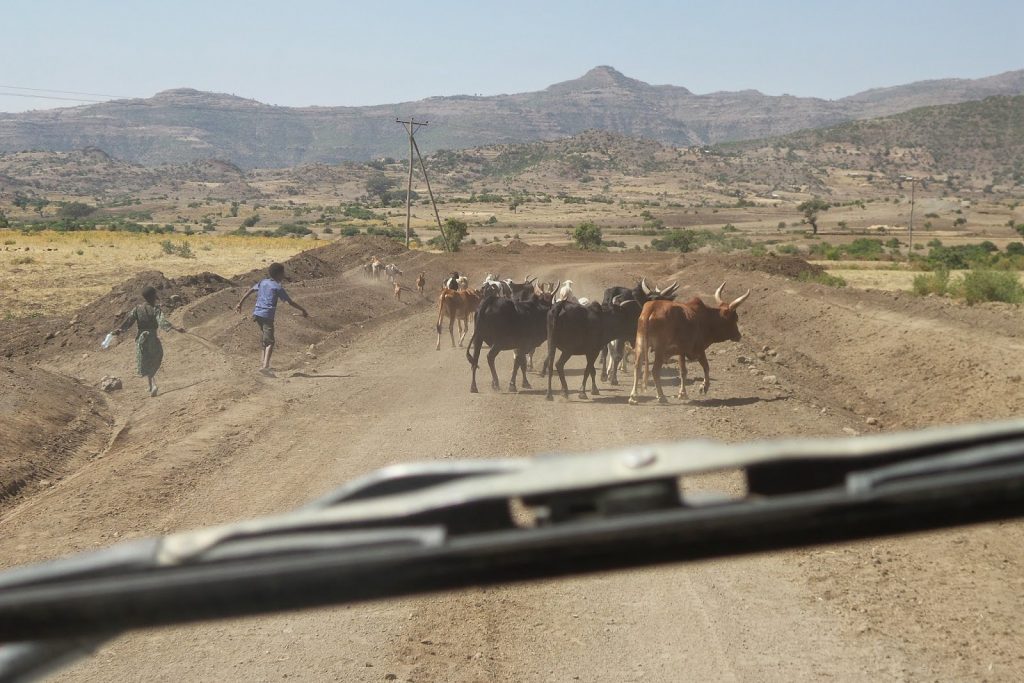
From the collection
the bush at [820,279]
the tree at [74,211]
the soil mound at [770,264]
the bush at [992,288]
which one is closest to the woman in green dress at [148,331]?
the bush at [992,288]

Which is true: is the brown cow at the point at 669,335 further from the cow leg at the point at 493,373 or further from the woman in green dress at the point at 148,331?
the woman in green dress at the point at 148,331

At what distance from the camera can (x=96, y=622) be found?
196cm

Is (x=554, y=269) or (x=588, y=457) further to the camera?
(x=554, y=269)

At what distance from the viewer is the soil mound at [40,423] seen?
11852mm

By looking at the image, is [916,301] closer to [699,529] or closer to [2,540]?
[2,540]

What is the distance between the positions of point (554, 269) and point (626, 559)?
42.0 m

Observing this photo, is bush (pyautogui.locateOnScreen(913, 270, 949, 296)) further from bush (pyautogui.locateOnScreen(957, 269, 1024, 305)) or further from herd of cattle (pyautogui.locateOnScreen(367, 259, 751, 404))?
herd of cattle (pyautogui.locateOnScreen(367, 259, 751, 404))

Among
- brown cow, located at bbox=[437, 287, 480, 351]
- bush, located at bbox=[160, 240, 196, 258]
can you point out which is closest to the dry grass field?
bush, located at bbox=[160, 240, 196, 258]

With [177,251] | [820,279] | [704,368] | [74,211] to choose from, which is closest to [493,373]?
[704,368]

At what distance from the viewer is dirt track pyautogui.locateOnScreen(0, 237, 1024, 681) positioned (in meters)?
6.51

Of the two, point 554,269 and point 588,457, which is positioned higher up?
point 588,457

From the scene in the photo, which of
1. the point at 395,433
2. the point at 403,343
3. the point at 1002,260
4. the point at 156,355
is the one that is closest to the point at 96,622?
the point at 395,433

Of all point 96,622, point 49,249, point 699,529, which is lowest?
point 49,249

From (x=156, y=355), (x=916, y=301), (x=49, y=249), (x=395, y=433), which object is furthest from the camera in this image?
(x=49, y=249)
